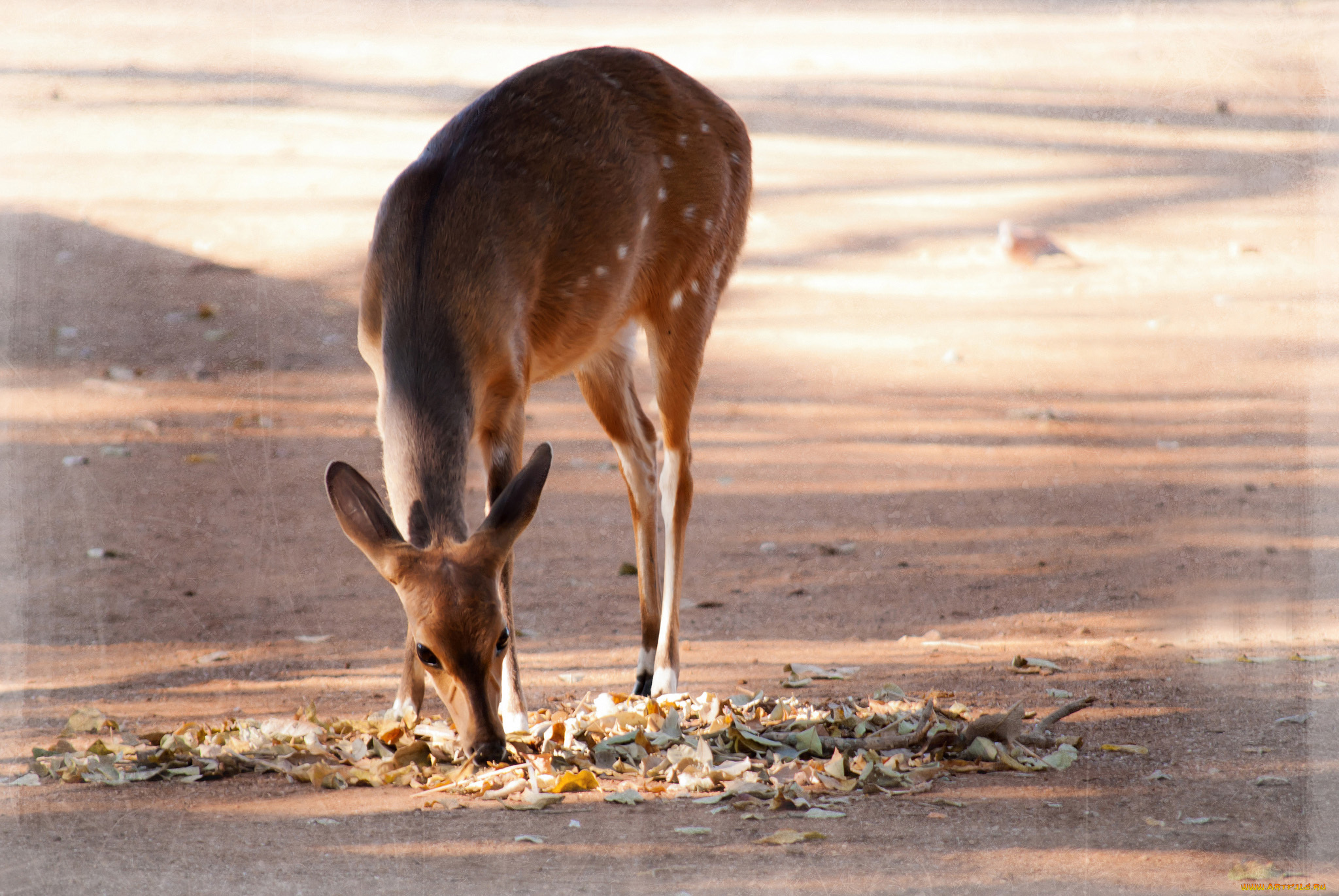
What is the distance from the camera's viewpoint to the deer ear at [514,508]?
3.43 metres

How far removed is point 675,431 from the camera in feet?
16.4

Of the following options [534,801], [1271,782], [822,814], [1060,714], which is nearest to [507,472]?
[534,801]

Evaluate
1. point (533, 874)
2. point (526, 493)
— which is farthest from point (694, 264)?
point (533, 874)

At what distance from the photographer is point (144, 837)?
3.33 metres

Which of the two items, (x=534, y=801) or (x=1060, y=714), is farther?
(x=1060, y=714)

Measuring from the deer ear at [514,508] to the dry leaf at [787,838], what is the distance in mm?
978

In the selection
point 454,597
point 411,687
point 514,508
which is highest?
point 514,508

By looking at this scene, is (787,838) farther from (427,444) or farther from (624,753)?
(427,444)

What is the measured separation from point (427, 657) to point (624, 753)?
0.86 m

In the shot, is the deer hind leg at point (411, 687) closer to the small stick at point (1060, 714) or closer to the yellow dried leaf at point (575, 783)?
the yellow dried leaf at point (575, 783)

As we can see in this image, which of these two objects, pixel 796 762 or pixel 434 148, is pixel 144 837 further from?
pixel 434 148

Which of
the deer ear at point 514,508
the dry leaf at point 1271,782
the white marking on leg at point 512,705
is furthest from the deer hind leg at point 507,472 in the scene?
the dry leaf at point 1271,782

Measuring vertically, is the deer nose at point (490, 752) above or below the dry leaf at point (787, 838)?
above

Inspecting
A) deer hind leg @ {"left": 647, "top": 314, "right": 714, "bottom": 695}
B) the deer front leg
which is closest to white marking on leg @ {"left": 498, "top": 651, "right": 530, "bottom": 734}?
the deer front leg
